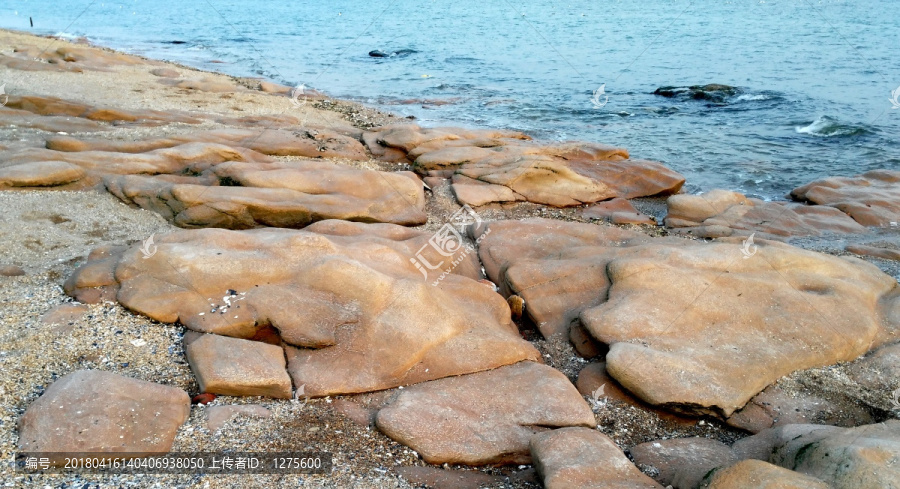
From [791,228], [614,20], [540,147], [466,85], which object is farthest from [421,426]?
[614,20]

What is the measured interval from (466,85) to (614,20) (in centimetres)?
2053

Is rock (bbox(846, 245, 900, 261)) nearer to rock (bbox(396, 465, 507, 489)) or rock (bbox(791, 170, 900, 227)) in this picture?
rock (bbox(791, 170, 900, 227))

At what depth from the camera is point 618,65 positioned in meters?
24.9

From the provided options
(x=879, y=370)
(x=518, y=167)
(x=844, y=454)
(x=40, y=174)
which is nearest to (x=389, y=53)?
(x=518, y=167)

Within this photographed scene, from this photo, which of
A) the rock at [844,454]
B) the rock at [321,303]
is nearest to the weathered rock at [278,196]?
the rock at [321,303]

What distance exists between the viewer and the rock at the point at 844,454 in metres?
3.40

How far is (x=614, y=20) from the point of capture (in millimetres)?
38531

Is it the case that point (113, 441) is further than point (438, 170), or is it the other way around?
point (438, 170)

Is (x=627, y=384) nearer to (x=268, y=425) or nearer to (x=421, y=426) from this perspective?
(x=421, y=426)

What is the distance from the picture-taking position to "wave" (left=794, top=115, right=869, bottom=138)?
613 inches

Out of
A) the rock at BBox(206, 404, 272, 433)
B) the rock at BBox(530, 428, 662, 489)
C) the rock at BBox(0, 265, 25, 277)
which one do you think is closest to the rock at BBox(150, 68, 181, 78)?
the rock at BBox(0, 265, 25, 277)

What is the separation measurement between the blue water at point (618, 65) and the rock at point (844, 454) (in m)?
8.72

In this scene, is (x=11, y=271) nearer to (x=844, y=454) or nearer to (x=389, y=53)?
(x=844, y=454)

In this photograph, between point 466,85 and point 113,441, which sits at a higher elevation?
point 113,441
